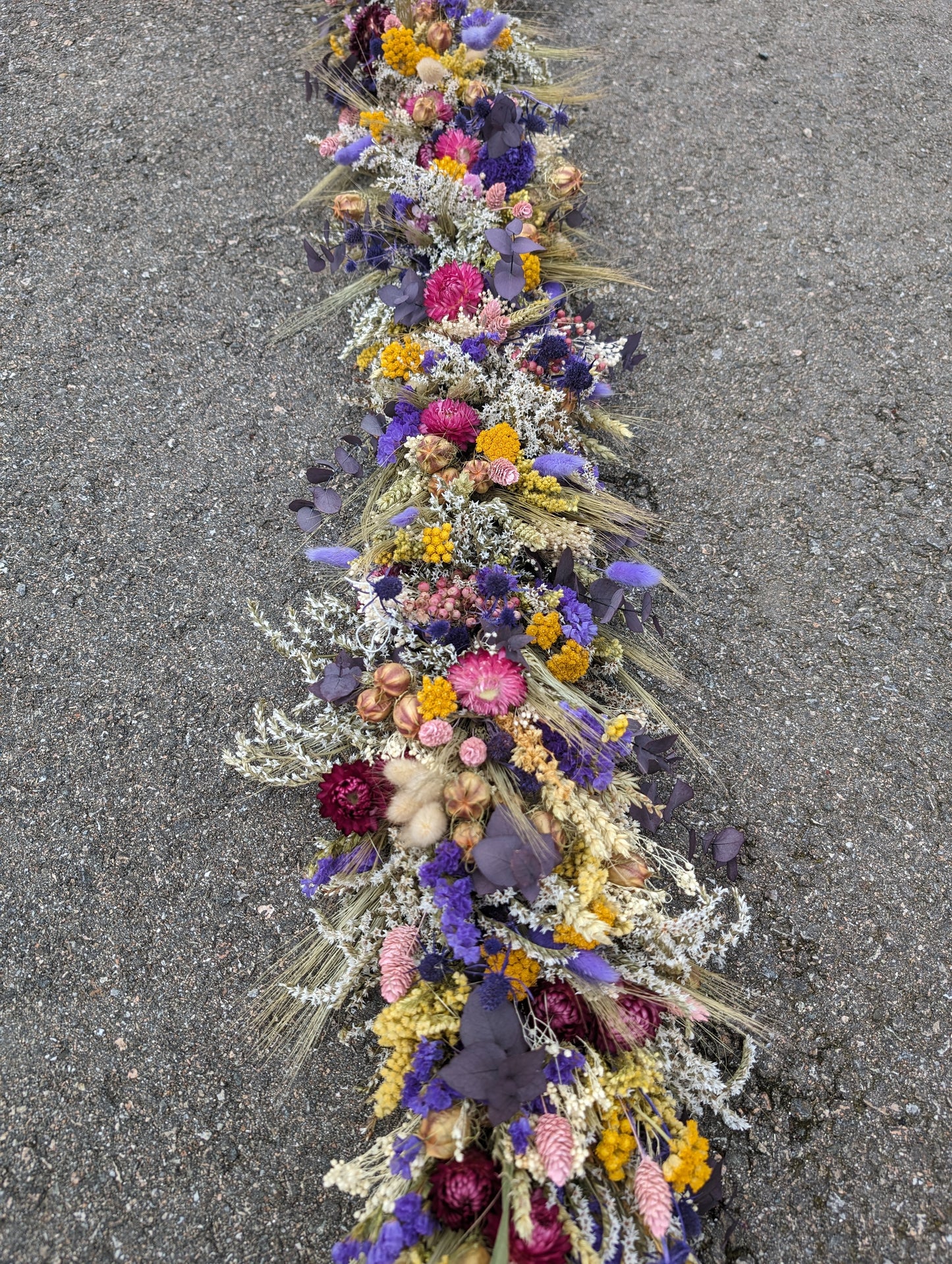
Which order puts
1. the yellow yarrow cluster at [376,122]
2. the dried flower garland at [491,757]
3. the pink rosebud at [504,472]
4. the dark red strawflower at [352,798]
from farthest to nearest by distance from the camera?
the yellow yarrow cluster at [376,122] < the pink rosebud at [504,472] < the dark red strawflower at [352,798] < the dried flower garland at [491,757]

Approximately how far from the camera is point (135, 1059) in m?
1.50

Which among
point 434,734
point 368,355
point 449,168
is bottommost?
point 434,734

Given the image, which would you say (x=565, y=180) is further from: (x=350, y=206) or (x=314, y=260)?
(x=314, y=260)

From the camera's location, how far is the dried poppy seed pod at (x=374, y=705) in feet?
5.02

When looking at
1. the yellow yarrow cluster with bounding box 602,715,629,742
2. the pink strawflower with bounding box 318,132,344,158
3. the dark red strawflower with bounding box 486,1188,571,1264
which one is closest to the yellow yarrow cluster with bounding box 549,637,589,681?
the yellow yarrow cluster with bounding box 602,715,629,742

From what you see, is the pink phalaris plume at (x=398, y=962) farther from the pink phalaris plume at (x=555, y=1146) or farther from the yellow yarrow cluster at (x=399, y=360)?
the yellow yarrow cluster at (x=399, y=360)

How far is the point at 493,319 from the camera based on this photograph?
1.90 meters

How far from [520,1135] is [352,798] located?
578mm

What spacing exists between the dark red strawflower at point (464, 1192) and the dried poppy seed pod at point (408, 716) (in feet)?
2.20

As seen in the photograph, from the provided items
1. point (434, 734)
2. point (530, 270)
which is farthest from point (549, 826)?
point (530, 270)

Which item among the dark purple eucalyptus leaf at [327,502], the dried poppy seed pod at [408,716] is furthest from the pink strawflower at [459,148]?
the dried poppy seed pod at [408,716]

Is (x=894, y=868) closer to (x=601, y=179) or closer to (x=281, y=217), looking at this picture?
(x=601, y=179)

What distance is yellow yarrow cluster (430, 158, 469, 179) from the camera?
207cm

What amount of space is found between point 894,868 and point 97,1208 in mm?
1594
